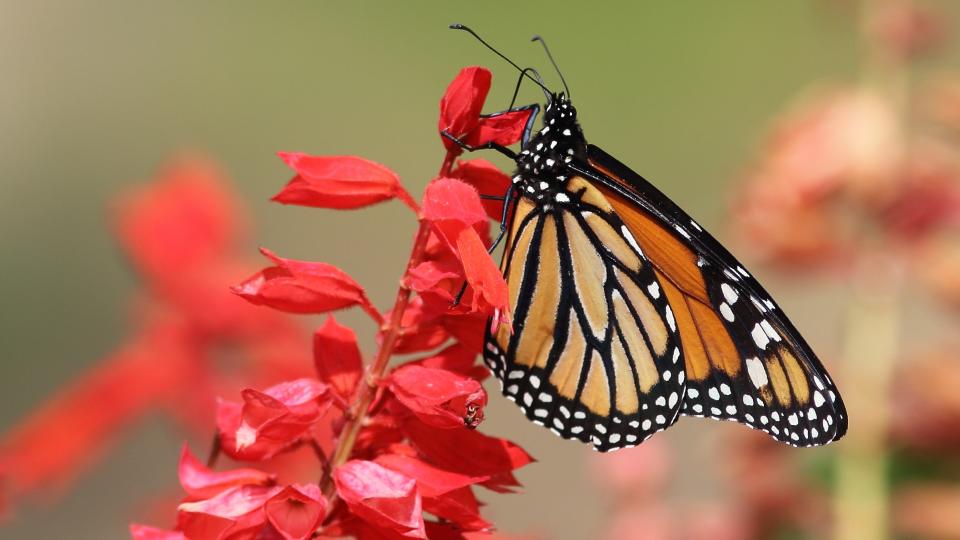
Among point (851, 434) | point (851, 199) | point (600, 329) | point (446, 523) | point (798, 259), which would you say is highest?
point (851, 199)

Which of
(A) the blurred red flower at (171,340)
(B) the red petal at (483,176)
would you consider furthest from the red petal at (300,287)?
(A) the blurred red flower at (171,340)

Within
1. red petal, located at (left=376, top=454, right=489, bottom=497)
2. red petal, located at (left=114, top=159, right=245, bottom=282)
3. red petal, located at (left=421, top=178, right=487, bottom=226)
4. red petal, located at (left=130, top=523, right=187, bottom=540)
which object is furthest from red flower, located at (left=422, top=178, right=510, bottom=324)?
red petal, located at (left=114, top=159, right=245, bottom=282)

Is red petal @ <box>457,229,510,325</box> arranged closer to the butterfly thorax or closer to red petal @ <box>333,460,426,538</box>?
red petal @ <box>333,460,426,538</box>

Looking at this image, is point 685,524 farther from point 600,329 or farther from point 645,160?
point 645,160

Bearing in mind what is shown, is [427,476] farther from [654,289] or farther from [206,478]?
[654,289]

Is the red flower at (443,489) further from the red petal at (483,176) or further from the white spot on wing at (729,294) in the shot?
the white spot on wing at (729,294)

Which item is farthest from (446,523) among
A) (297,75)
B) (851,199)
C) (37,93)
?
(297,75)

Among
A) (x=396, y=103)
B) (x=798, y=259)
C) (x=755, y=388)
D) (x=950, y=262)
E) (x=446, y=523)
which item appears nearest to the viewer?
(x=446, y=523)

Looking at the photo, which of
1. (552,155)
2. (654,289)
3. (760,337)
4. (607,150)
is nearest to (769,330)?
(760,337)
